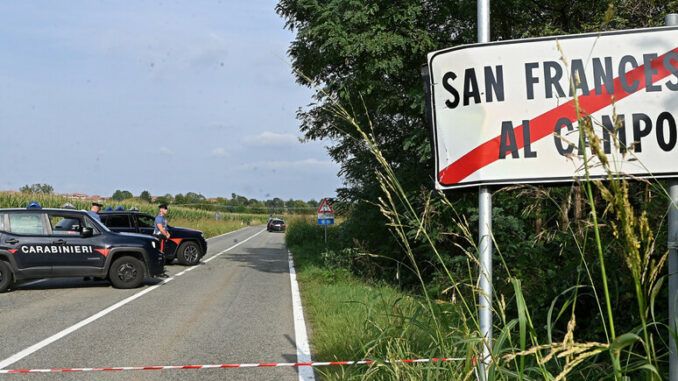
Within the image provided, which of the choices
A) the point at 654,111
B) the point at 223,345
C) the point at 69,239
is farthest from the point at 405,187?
the point at 654,111

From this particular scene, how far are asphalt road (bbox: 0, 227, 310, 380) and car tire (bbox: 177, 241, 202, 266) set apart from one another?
168 inches

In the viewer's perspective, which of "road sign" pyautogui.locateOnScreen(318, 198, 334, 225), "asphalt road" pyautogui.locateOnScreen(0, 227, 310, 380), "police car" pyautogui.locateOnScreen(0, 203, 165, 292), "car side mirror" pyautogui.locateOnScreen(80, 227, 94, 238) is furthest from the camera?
"road sign" pyautogui.locateOnScreen(318, 198, 334, 225)

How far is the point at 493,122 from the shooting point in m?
2.61

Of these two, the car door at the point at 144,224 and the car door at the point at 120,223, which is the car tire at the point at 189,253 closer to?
the car door at the point at 144,224

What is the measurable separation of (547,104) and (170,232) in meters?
16.2

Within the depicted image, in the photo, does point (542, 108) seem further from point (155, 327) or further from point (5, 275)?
point (5, 275)

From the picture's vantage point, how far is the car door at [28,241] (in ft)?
36.9

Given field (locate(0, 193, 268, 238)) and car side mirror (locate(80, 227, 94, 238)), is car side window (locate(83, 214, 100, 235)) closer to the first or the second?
car side mirror (locate(80, 227, 94, 238))

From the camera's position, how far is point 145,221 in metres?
17.6

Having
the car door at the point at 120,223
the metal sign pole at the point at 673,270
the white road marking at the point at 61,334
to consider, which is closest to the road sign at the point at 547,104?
the metal sign pole at the point at 673,270

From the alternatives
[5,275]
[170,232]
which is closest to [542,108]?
[5,275]

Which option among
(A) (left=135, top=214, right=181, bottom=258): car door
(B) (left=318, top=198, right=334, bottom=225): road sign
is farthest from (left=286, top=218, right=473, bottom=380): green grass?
(B) (left=318, top=198, right=334, bottom=225): road sign

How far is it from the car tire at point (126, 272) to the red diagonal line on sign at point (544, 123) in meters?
10.9

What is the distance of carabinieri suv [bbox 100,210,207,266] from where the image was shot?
16.6 m
